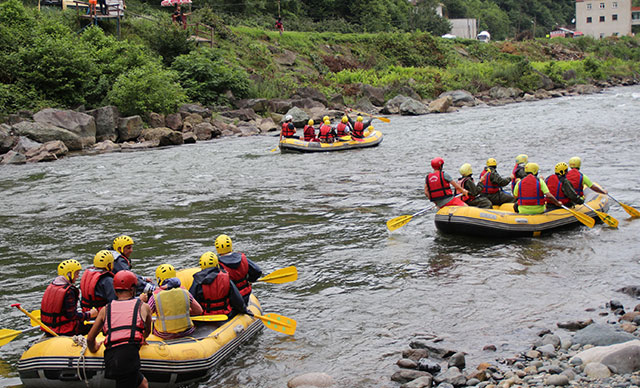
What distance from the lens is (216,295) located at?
656cm

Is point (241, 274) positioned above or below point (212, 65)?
below

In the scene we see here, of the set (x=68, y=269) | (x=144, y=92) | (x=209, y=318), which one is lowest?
(x=209, y=318)

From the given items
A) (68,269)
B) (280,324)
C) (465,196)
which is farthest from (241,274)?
(465,196)

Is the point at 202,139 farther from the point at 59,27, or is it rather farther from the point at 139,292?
the point at 139,292

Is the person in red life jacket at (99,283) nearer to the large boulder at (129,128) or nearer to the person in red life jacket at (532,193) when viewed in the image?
the person in red life jacket at (532,193)

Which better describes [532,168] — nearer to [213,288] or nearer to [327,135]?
[213,288]

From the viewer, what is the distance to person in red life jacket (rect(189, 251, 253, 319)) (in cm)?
646

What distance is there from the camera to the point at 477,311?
736cm

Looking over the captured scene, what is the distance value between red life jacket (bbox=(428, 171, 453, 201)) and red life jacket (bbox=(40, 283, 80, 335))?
626 cm

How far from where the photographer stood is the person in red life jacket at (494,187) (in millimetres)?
10836

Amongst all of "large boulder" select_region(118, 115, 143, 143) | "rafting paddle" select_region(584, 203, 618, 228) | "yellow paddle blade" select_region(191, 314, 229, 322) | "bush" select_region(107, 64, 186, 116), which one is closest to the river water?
"rafting paddle" select_region(584, 203, 618, 228)

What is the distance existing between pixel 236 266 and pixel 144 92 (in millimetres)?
20201

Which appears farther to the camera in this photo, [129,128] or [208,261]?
[129,128]

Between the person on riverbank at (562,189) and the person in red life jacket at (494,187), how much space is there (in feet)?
2.40
